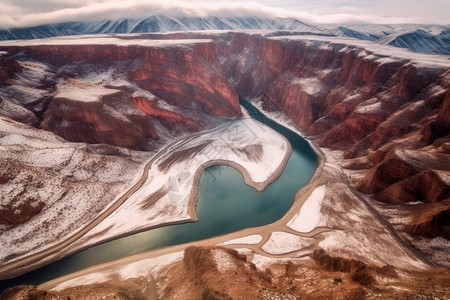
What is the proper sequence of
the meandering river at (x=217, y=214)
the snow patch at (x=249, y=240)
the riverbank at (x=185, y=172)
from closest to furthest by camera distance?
the meandering river at (x=217, y=214), the snow patch at (x=249, y=240), the riverbank at (x=185, y=172)

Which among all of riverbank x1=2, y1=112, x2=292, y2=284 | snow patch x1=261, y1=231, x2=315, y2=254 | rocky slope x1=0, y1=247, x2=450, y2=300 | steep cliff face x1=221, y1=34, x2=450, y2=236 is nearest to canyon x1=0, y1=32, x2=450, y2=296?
steep cliff face x1=221, y1=34, x2=450, y2=236

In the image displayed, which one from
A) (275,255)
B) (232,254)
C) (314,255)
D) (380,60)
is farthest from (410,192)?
(380,60)

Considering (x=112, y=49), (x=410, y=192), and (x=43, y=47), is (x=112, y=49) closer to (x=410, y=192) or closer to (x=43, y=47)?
(x=43, y=47)

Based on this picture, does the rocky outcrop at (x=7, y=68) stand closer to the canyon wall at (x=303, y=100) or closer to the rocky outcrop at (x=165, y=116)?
the canyon wall at (x=303, y=100)

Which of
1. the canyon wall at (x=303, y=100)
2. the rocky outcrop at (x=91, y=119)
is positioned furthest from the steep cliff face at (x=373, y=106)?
the rocky outcrop at (x=91, y=119)

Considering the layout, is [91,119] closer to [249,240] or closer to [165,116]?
[165,116]

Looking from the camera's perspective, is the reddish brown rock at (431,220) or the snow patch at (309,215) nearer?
the reddish brown rock at (431,220)

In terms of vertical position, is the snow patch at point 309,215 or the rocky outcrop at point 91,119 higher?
the rocky outcrop at point 91,119
